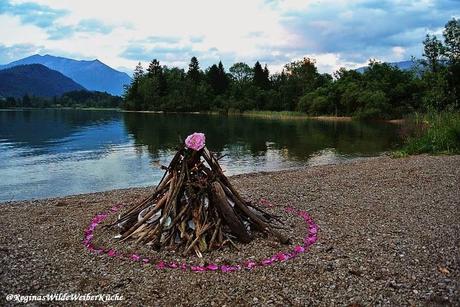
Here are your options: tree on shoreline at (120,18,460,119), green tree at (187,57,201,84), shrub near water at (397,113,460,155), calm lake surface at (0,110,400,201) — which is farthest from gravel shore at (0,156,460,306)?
green tree at (187,57,201,84)

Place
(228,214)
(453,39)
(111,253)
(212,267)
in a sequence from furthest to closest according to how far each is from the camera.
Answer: (453,39)
(228,214)
(111,253)
(212,267)

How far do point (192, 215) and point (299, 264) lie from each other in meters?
2.41

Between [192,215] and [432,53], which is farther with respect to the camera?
[432,53]

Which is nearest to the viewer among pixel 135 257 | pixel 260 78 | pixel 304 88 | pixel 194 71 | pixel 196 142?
pixel 135 257

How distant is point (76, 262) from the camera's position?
7.18m

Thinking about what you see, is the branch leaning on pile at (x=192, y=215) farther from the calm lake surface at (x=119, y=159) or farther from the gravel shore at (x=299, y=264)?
the calm lake surface at (x=119, y=159)

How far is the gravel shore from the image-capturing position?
5.85 meters

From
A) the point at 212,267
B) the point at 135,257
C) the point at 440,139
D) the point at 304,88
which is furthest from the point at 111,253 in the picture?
the point at 304,88

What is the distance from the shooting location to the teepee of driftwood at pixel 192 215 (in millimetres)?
7781

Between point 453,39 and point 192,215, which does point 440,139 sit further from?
point 453,39

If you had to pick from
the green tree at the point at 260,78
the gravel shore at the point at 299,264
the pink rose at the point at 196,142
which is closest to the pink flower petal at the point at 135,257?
the gravel shore at the point at 299,264

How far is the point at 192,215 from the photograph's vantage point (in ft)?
26.7

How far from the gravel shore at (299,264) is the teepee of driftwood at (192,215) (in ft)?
1.10

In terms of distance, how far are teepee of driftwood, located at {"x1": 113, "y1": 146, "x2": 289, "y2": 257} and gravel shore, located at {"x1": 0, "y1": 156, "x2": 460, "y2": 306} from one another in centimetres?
34
